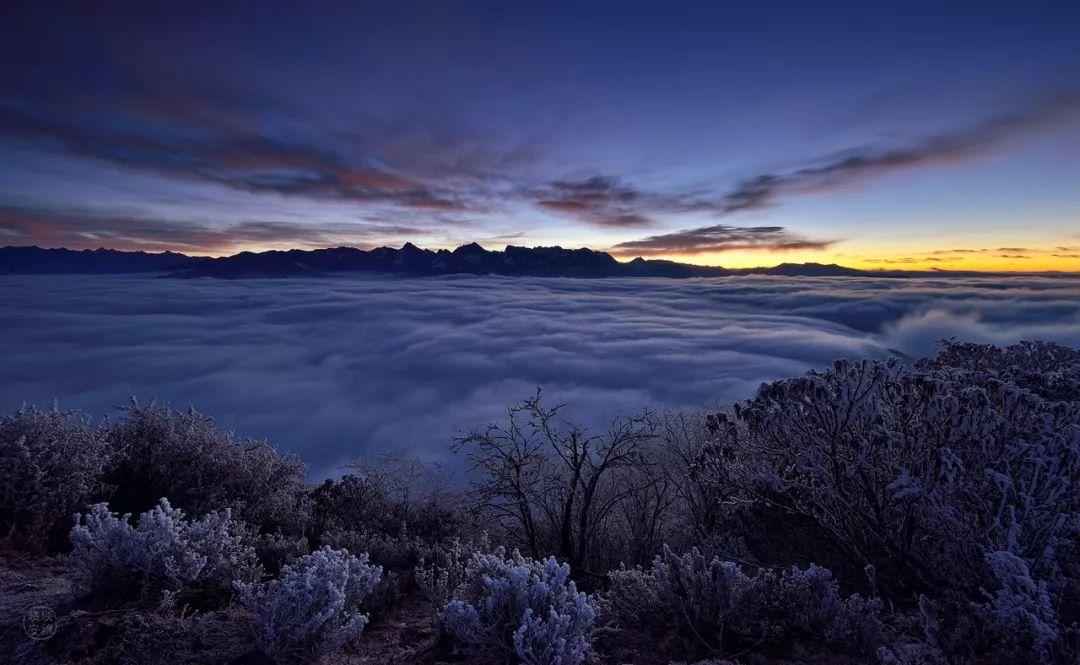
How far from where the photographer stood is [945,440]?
15.3 feet

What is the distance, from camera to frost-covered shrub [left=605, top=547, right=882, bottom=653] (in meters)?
3.48

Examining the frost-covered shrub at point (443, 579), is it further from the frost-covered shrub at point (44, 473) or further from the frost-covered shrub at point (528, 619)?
the frost-covered shrub at point (44, 473)

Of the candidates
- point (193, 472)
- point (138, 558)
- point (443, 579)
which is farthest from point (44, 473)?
point (443, 579)

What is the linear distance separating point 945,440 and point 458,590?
4729 millimetres

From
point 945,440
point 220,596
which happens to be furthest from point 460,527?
point 945,440

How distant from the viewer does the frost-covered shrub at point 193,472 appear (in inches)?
284

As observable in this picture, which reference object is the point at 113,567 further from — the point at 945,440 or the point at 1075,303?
the point at 1075,303

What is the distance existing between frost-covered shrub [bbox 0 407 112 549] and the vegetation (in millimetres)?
25

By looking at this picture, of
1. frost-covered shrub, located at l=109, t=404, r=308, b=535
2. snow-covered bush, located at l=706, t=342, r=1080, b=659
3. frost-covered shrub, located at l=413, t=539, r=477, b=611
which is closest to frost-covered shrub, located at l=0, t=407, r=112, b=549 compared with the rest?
frost-covered shrub, located at l=109, t=404, r=308, b=535

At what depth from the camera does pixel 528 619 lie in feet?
9.43

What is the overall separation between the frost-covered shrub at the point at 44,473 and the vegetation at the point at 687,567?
25 millimetres

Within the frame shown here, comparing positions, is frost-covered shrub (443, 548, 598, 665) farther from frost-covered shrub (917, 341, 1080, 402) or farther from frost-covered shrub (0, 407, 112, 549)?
frost-covered shrub (0, 407, 112, 549)

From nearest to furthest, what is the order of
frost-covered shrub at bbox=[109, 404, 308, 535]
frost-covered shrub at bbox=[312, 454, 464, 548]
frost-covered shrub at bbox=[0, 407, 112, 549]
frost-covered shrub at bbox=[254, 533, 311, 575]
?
frost-covered shrub at bbox=[0, 407, 112, 549] → frost-covered shrub at bbox=[254, 533, 311, 575] → frost-covered shrub at bbox=[109, 404, 308, 535] → frost-covered shrub at bbox=[312, 454, 464, 548]

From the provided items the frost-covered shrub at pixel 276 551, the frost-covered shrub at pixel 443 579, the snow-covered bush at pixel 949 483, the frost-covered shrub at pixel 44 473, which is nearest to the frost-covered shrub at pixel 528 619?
the frost-covered shrub at pixel 443 579
